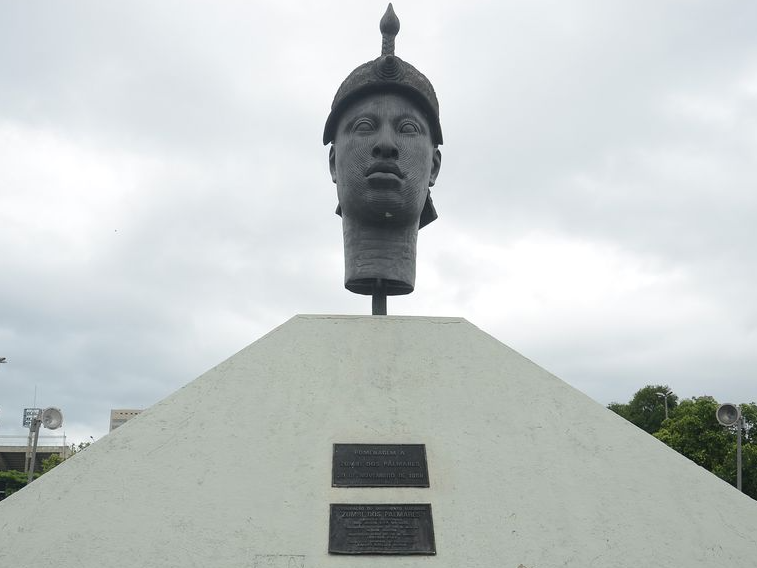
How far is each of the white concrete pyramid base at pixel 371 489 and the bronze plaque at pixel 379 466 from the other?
68 millimetres

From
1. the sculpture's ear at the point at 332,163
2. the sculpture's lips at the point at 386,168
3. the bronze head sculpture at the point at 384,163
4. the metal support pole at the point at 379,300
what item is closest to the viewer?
the sculpture's lips at the point at 386,168

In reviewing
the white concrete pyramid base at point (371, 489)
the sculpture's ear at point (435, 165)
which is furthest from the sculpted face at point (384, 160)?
the white concrete pyramid base at point (371, 489)

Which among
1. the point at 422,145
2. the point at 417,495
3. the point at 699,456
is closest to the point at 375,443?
the point at 417,495

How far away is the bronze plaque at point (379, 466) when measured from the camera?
5234 mm

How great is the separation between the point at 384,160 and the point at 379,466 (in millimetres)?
3449

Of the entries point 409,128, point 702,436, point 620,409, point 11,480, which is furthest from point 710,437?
point 11,480

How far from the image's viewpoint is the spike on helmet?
7.93 metres

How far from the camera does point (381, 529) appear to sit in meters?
4.96

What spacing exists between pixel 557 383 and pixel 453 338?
95 centimetres

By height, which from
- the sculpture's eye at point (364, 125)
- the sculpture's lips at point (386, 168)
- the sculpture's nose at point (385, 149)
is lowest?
the sculpture's lips at point (386, 168)

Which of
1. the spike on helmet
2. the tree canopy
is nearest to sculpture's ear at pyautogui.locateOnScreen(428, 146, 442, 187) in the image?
the spike on helmet

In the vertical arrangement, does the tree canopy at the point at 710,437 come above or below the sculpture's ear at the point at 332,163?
below

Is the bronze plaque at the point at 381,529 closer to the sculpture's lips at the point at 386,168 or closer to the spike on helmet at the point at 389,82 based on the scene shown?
the sculpture's lips at the point at 386,168

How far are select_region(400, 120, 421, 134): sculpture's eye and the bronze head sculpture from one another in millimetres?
11
